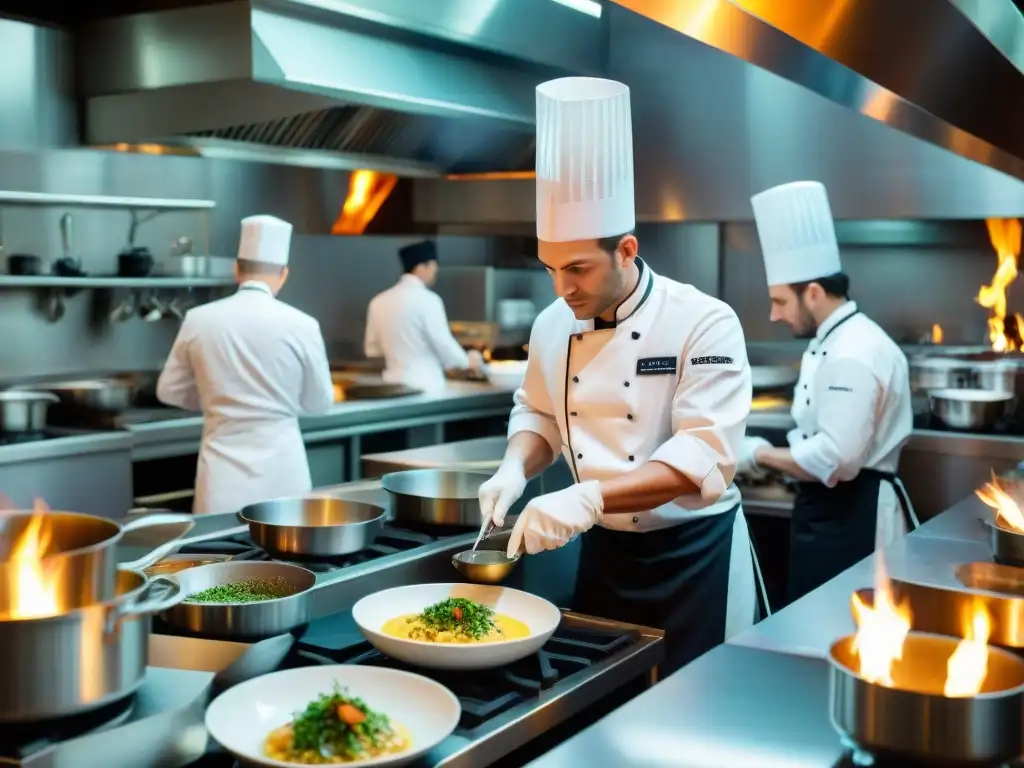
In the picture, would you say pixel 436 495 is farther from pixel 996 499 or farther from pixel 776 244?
pixel 776 244

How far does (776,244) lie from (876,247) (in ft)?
6.83

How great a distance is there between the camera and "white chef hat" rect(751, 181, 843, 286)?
373 centimetres

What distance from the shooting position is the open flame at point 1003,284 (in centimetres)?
517

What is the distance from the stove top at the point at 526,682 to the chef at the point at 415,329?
4333 millimetres

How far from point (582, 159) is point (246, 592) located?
116cm

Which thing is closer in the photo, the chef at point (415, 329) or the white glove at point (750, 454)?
the white glove at point (750, 454)

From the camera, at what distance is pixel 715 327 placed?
2391 millimetres

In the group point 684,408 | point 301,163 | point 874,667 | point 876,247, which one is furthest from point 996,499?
point 301,163

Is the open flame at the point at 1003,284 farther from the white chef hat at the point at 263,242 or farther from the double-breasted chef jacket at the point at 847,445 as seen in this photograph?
the white chef hat at the point at 263,242

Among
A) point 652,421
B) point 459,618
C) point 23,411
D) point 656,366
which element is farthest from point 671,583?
point 23,411

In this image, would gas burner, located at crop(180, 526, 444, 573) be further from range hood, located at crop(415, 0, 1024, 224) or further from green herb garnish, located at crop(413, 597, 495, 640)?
range hood, located at crop(415, 0, 1024, 224)

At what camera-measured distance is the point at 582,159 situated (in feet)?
7.73

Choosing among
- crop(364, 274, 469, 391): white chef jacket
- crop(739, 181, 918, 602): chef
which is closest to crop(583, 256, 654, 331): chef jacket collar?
crop(739, 181, 918, 602): chef

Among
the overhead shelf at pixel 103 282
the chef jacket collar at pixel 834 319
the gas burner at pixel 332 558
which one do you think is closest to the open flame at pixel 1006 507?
the gas burner at pixel 332 558
